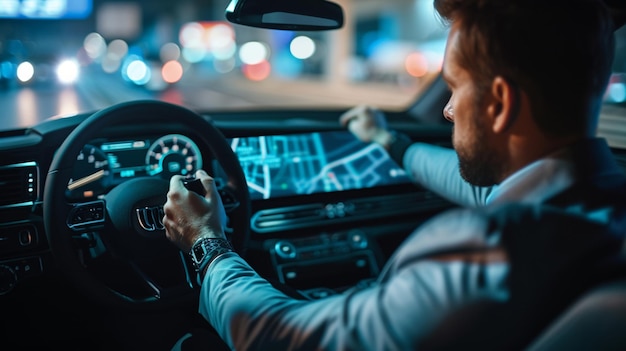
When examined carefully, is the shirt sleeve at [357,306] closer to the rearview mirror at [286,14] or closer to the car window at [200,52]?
the rearview mirror at [286,14]

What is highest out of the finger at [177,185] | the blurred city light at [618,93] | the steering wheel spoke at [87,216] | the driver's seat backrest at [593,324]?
Answer: the blurred city light at [618,93]

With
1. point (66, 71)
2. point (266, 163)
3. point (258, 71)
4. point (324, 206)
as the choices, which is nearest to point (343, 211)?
point (324, 206)

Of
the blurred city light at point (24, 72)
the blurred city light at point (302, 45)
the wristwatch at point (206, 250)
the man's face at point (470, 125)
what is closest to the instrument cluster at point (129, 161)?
the wristwatch at point (206, 250)

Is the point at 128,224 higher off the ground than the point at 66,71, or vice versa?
the point at 66,71

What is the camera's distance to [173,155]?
Result: 298 cm

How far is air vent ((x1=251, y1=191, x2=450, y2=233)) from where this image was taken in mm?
3496

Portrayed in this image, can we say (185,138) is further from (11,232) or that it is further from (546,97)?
(546,97)

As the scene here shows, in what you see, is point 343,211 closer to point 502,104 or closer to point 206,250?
point 206,250

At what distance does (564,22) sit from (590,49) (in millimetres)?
96

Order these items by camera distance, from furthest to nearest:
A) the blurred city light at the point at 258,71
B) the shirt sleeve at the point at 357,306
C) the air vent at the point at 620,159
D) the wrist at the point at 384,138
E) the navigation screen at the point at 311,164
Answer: the blurred city light at the point at 258,71 → the wrist at the point at 384,138 → the navigation screen at the point at 311,164 → the air vent at the point at 620,159 → the shirt sleeve at the point at 357,306

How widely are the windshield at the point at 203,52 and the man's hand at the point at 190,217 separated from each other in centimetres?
86

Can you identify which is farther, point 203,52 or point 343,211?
point 203,52

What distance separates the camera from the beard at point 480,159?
66.7 inches

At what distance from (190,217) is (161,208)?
1.47 feet
